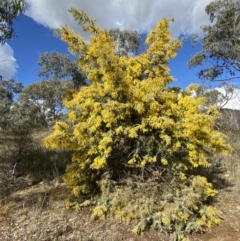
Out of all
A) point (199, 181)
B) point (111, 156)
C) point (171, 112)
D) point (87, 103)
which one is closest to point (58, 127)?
point (87, 103)

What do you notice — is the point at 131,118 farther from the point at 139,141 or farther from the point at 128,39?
the point at 128,39

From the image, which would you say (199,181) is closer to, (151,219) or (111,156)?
(151,219)

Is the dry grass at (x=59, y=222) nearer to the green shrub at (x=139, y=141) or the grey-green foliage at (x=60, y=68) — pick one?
the green shrub at (x=139, y=141)

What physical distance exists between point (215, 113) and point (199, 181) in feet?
4.78

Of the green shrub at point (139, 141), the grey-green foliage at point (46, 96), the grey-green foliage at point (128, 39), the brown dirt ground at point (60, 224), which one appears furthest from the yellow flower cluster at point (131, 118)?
the grey-green foliage at point (46, 96)

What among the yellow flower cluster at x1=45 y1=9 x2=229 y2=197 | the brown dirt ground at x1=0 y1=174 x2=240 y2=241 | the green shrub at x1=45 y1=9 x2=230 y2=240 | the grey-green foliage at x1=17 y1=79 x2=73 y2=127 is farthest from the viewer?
the grey-green foliage at x1=17 y1=79 x2=73 y2=127

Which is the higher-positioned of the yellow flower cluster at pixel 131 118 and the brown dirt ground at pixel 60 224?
the yellow flower cluster at pixel 131 118

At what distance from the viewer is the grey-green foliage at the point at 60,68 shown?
18036 mm

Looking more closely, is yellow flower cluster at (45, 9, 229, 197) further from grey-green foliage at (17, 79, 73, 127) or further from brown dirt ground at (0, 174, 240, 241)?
grey-green foliage at (17, 79, 73, 127)

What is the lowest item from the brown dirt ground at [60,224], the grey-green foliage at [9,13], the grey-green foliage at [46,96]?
the brown dirt ground at [60,224]

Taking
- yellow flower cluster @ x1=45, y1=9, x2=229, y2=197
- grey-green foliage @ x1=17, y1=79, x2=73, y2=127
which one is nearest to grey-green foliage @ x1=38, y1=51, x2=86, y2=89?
grey-green foliage @ x1=17, y1=79, x2=73, y2=127

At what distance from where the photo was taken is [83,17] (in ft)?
18.0

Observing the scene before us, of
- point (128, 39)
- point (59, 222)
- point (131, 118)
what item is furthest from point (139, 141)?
point (128, 39)

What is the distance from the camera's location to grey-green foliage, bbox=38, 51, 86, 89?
1804cm
